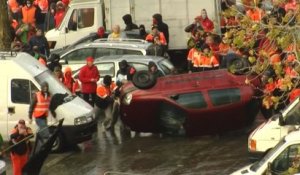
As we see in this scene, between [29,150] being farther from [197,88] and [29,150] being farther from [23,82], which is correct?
[197,88]

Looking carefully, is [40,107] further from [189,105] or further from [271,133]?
[271,133]

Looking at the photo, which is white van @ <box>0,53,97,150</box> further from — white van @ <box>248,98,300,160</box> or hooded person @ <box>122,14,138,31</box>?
hooded person @ <box>122,14,138,31</box>

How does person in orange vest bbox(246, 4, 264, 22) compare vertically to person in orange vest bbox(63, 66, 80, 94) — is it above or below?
above

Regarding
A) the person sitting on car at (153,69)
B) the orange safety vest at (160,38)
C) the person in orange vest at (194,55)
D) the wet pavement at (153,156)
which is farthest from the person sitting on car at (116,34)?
the wet pavement at (153,156)

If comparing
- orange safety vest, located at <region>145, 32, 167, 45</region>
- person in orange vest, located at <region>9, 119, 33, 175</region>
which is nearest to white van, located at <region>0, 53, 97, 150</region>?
person in orange vest, located at <region>9, 119, 33, 175</region>

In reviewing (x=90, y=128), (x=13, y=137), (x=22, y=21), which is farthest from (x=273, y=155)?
(x=22, y=21)

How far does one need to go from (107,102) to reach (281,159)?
8758 mm

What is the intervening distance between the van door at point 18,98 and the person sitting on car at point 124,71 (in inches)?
112

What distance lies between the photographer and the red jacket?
79.1ft

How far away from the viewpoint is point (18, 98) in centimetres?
2111

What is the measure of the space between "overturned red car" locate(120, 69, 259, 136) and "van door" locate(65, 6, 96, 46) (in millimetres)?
9641

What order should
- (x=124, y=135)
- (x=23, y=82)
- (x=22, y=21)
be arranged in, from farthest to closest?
(x=22, y=21)
(x=124, y=135)
(x=23, y=82)

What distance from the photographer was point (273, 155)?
48.8ft

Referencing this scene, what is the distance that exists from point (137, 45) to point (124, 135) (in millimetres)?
5064
